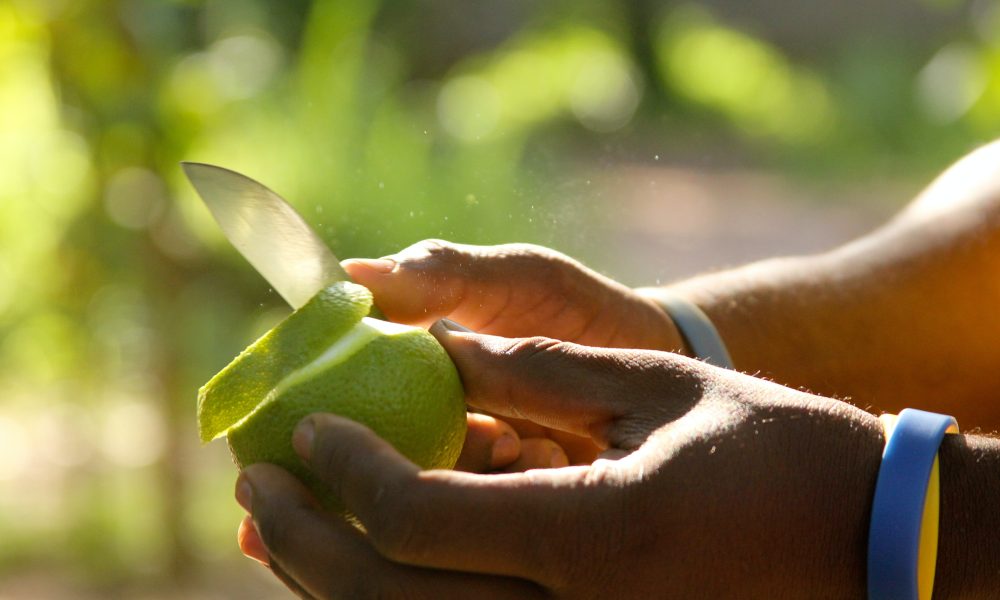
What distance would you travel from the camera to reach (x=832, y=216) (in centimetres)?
813

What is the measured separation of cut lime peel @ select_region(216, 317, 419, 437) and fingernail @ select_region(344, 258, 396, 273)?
168mm

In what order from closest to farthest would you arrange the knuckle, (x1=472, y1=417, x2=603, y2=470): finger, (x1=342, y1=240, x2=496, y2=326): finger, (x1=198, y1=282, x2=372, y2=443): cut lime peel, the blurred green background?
the knuckle, (x1=198, y1=282, x2=372, y2=443): cut lime peel, (x1=342, y1=240, x2=496, y2=326): finger, (x1=472, y1=417, x2=603, y2=470): finger, the blurred green background

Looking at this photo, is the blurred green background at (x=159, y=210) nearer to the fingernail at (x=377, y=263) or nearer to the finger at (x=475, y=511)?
the fingernail at (x=377, y=263)

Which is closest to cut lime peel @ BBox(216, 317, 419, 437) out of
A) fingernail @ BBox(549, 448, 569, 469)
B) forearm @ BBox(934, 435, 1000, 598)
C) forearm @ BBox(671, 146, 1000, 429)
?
fingernail @ BBox(549, 448, 569, 469)

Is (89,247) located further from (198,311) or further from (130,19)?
(130,19)

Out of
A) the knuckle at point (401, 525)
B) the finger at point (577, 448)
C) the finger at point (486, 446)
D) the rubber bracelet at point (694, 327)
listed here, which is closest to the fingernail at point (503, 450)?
the finger at point (486, 446)

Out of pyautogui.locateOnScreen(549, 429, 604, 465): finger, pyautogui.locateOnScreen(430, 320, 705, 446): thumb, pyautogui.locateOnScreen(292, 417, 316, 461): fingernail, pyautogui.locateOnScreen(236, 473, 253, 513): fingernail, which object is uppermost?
pyautogui.locateOnScreen(430, 320, 705, 446): thumb

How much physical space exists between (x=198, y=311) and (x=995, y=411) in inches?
114

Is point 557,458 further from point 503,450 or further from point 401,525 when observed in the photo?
point 401,525

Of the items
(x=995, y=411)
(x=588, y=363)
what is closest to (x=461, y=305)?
(x=588, y=363)

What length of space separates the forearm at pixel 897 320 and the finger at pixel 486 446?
55cm

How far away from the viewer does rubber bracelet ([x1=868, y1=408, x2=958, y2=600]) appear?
3.35 feet

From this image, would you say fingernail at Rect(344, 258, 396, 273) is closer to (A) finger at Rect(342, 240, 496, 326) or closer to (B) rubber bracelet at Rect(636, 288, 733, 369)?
(A) finger at Rect(342, 240, 496, 326)

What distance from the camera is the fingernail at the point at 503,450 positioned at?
1.53 meters
